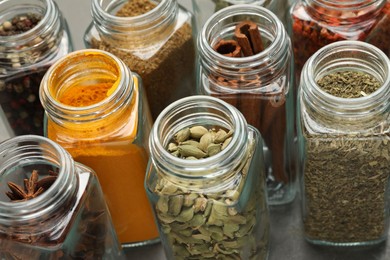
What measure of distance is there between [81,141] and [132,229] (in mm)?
224

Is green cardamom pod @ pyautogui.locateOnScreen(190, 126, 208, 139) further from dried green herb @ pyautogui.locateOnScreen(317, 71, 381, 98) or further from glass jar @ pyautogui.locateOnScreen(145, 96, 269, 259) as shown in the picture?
dried green herb @ pyautogui.locateOnScreen(317, 71, 381, 98)

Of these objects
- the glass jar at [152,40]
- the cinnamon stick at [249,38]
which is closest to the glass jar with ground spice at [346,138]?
the cinnamon stick at [249,38]

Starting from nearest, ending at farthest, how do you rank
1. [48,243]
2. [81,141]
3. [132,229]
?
[48,243]
[81,141]
[132,229]

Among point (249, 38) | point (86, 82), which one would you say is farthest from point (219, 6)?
point (86, 82)

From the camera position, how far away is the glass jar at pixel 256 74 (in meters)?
1.12

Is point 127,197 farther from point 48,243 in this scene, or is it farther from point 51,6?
point 51,6

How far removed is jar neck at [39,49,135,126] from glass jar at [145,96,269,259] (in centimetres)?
8

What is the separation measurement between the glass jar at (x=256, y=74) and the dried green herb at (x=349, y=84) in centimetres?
7

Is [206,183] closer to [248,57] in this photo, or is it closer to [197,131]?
[197,131]

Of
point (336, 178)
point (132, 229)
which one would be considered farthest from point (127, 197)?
point (336, 178)

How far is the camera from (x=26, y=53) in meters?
1.24

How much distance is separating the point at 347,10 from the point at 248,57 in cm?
20

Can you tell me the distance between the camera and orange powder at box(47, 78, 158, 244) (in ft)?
3.63

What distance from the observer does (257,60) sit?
1.11m
